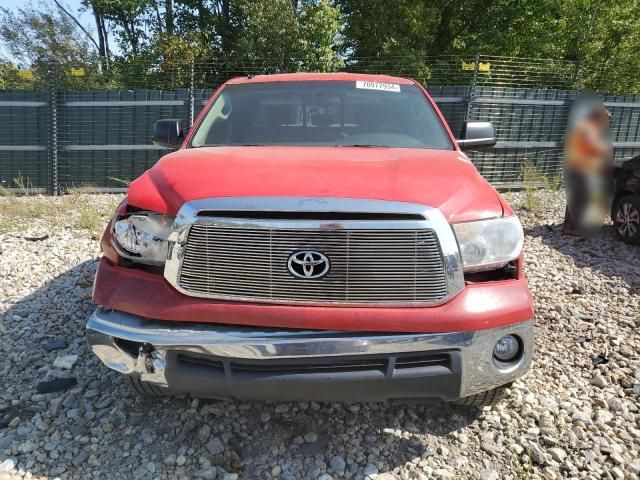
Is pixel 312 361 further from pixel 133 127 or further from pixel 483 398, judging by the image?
pixel 133 127

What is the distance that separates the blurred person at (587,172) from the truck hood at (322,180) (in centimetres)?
396

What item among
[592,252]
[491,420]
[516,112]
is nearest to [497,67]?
[516,112]

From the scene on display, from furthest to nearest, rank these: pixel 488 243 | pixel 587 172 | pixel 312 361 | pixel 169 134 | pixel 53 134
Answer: pixel 53 134, pixel 587 172, pixel 169 134, pixel 488 243, pixel 312 361

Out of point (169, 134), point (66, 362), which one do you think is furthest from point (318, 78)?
point (66, 362)

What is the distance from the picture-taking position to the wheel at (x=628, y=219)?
20.7 feet

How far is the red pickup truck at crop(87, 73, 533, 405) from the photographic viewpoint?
2139mm

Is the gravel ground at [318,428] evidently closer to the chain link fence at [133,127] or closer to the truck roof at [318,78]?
the truck roof at [318,78]

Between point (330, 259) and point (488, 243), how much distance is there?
71 centimetres

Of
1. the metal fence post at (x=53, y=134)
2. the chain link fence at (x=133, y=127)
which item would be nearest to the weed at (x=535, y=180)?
the chain link fence at (x=133, y=127)

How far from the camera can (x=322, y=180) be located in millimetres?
2367

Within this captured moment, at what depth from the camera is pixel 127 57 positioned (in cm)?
1941

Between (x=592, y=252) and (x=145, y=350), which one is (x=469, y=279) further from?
(x=592, y=252)

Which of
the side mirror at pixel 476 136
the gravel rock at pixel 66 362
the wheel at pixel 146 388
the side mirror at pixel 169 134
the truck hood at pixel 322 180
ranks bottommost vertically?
the gravel rock at pixel 66 362

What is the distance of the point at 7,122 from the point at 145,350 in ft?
34.1
